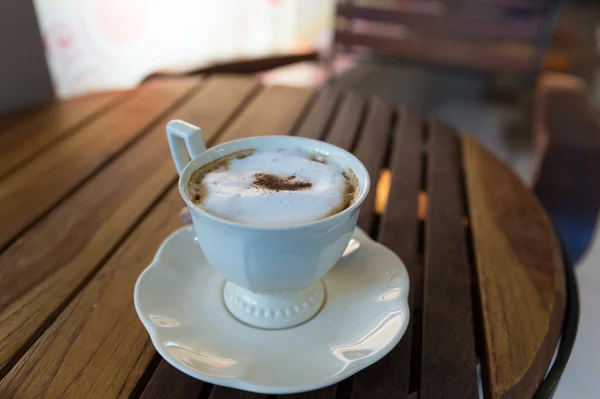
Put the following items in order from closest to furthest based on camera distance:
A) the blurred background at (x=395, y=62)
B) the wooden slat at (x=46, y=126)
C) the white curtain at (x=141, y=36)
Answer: the wooden slat at (x=46, y=126), the blurred background at (x=395, y=62), the white curtain at (x=141, y=36)

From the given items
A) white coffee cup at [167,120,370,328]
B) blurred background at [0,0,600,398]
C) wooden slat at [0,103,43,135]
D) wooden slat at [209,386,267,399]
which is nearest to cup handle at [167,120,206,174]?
white coffee cup at [167,120,370,328]

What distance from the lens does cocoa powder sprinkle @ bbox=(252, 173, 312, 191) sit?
0.47 metres

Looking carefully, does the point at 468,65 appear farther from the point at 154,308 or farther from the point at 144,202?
the point at 154,308

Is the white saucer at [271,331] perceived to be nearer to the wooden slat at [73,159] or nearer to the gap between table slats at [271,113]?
the wooden slat at [73,159]

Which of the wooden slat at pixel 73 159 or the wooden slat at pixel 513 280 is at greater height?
the wooden slat at pixel 73 159

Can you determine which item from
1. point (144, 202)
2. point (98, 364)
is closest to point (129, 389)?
point (98, 364)

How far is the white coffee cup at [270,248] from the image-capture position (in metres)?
0.42

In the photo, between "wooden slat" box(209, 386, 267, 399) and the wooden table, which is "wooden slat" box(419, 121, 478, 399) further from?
"wooden slat" box(209, 386, 267, 399)

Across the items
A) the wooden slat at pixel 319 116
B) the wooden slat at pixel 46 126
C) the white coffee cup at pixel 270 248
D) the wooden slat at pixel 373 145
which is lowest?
the wooden slat at pixel 373 145

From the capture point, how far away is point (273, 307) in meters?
0.49

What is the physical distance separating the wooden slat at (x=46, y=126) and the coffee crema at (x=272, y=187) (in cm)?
44

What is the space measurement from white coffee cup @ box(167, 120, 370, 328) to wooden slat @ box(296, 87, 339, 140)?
14.6 inches

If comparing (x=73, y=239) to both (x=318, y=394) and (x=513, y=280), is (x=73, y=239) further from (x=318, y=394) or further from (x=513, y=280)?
(x=513, y=280)

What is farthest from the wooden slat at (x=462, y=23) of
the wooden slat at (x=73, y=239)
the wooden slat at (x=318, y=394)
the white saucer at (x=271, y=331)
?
the wooden slat at (x=318, y=394)
